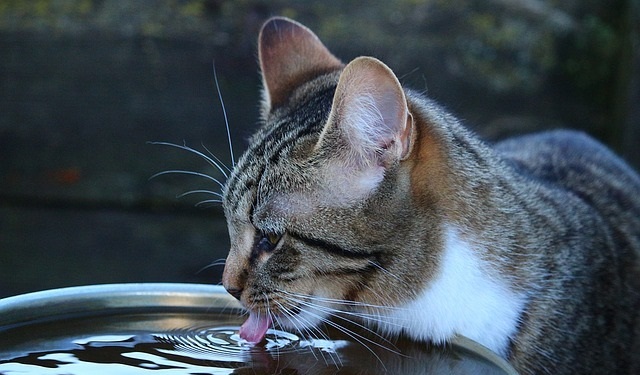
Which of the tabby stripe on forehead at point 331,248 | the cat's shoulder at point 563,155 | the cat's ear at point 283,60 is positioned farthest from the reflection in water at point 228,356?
the cat's shoulder at point 563,155

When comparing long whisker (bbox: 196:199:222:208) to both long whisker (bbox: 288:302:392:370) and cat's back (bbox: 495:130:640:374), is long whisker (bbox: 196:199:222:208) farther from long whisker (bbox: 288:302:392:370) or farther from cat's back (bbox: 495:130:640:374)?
cat's back (bbox: 495:130:640:374)

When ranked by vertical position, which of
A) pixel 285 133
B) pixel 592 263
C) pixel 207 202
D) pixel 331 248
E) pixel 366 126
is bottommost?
pixel 592 263

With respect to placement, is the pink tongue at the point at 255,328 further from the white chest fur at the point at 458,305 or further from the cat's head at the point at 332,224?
the white chest fur at the point at 458,305

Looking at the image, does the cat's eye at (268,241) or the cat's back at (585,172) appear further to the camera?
the cat's back at (585,172)

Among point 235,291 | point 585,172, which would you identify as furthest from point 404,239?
point 585,172

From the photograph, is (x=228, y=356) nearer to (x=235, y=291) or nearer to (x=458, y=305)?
(x=235, y=291)

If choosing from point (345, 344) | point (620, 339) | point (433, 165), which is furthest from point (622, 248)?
point (345, 344)

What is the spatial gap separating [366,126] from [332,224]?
0.21 m

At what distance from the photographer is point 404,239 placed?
1882 millimetres

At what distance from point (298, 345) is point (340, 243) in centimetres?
23

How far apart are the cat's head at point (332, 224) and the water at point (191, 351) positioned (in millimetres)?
79

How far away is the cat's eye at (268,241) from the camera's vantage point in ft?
6.18

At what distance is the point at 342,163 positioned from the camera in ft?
6.15

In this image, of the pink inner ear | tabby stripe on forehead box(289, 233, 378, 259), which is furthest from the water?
the pink inner ear
